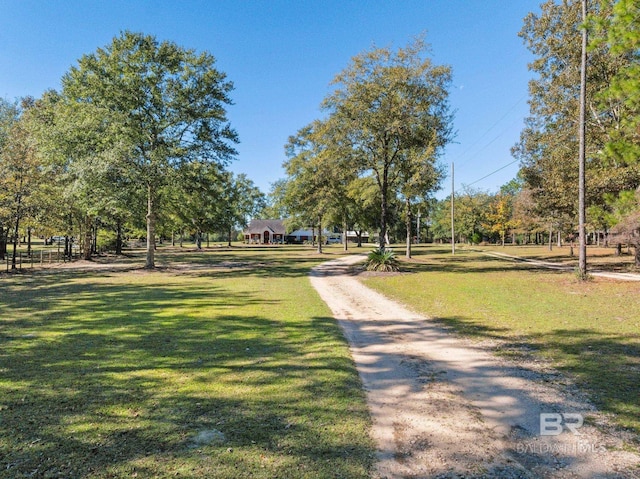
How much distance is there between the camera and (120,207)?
19078mm

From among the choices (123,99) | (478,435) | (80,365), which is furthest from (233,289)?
Result: (123,99)

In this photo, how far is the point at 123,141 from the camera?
60.7 ft

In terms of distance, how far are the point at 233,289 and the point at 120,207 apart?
31.6 ft

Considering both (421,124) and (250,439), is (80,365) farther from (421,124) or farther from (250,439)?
(421,124)

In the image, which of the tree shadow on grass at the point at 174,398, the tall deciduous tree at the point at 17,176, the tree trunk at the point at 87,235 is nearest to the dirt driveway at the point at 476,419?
the tree shadow on grass at the point at 174,398

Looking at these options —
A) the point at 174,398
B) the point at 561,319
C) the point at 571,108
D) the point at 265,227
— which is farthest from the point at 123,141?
the point at 265,227

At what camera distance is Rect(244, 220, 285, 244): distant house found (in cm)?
9031

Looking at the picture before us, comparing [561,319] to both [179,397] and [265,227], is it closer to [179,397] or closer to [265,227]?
[179,397]

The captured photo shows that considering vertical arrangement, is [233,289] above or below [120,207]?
below

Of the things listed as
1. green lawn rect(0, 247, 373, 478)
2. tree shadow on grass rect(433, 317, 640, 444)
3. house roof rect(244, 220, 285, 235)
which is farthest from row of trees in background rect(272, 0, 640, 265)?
house roof rect(244, 220, 285, 235)

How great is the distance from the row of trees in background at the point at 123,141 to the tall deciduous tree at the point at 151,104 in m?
0.05

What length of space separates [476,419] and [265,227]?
290 ft

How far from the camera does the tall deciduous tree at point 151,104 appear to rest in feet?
62.1

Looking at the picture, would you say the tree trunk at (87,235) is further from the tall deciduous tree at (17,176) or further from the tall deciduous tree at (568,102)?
the tall deciduous tree at (568,102)
